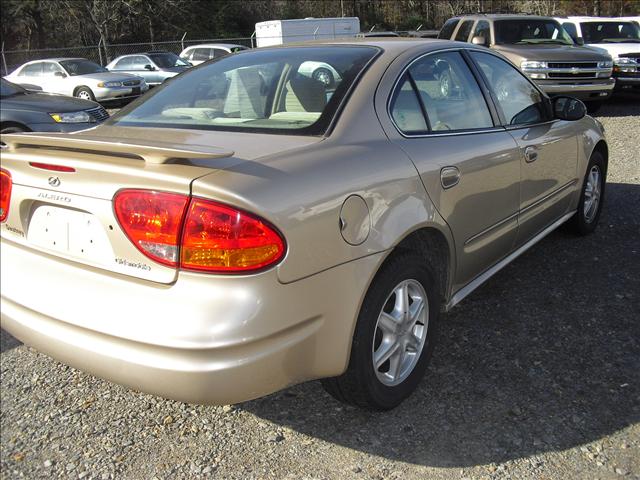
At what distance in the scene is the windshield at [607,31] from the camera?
13.7m

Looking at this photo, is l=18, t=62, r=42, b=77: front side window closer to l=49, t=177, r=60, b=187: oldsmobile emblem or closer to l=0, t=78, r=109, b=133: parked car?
l=0, t=78, r=109, b=133: parked car

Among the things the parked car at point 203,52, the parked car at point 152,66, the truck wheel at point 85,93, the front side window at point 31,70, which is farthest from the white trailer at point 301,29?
the front side window at point 31,70

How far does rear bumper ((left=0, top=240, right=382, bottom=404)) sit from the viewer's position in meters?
2.02

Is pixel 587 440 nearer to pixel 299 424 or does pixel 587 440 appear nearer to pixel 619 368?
pixel 619 368

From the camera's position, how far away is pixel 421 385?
299 centimetres

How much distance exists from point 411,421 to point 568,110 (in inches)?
98.0

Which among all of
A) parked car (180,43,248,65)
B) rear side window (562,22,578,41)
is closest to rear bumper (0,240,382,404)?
rear side window (562,22,578,41)

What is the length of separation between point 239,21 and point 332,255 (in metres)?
38.5

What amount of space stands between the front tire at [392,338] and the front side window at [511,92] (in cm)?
139

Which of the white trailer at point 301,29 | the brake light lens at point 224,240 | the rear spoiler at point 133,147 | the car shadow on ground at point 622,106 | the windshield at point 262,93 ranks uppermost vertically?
the white trailer at point 301,29

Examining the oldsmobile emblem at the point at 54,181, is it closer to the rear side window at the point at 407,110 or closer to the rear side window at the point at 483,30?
the rear side window at the point at 407,110

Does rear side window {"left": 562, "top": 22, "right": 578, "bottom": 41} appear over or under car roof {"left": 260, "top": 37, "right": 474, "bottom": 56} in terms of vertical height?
over

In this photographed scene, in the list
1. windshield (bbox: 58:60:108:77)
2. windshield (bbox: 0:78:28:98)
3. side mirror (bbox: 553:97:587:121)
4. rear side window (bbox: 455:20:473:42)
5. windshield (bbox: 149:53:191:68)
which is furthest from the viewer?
windshield (bbox: 149:53:191:68)

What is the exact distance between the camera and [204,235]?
2020 mm
